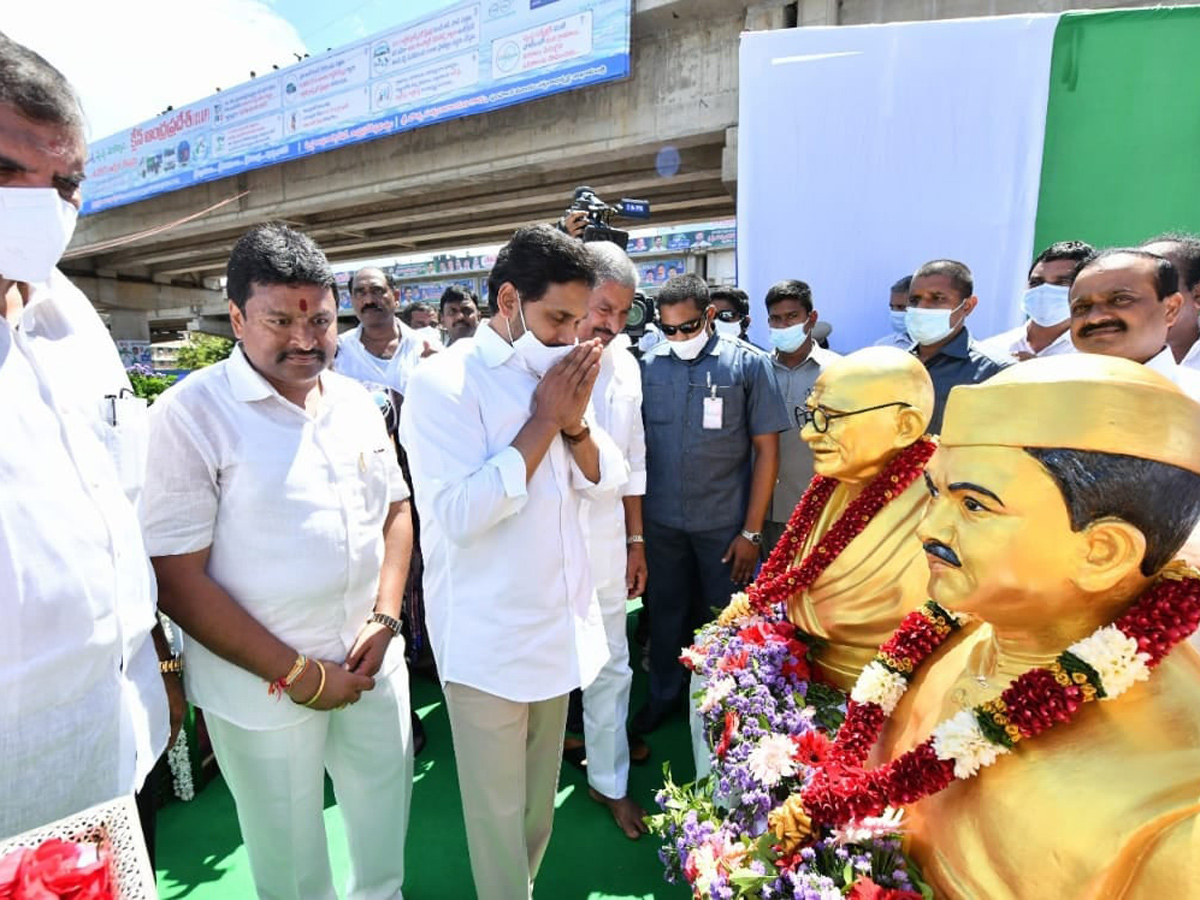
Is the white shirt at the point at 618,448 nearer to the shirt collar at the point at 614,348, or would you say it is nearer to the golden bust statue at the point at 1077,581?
the shirt collar at the point at 614,348

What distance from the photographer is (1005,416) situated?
0.95m

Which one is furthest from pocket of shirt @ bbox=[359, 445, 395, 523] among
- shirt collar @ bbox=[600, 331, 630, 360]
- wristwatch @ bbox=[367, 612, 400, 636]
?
shirt collar @ bbox=[600, 331, 630, 360]

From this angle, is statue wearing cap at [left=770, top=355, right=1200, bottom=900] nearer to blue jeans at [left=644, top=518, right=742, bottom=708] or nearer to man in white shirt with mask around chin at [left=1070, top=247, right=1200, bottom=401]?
man in white shirt with mask around chin at [left=1070, top=247, right=1200, bottom=401]

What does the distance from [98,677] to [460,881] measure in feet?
5.46

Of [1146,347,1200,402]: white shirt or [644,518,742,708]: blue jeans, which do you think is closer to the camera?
[1146,347,1200,402]: white shirt

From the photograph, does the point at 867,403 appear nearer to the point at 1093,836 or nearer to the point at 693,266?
the point at 1093,836

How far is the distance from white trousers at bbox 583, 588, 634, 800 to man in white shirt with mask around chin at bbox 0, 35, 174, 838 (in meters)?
1.63

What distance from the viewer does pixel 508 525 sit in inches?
71.1

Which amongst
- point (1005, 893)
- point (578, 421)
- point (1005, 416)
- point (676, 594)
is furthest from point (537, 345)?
point (676, 594)

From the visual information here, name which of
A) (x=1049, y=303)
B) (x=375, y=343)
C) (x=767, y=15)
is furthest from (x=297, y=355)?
(x=767, y=15)

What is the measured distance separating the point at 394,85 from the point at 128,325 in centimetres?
2305

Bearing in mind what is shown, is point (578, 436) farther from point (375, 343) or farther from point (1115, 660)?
point (375, 343)

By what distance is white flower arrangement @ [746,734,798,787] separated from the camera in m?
1.38

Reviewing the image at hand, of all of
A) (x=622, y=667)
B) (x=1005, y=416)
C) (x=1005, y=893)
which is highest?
(x=1005, y=416)
